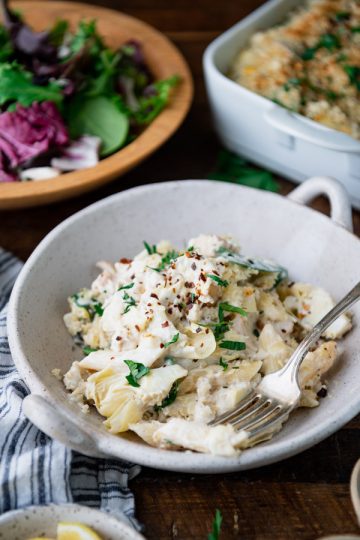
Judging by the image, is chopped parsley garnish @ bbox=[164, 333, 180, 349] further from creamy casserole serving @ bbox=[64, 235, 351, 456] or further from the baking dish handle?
Answer: the baking dish handle

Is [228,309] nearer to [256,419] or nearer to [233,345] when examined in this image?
[233,345]

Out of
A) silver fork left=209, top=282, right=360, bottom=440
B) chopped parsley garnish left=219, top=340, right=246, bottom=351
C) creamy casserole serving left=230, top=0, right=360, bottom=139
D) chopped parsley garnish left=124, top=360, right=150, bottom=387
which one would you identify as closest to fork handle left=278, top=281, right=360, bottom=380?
silver fork left=209, top=282, right=360, bottom=440

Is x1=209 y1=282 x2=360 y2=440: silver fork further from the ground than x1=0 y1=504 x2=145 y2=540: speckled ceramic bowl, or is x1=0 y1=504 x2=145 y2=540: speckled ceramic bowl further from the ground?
x1=209 y1=282 x2=360 y2=440: silver fork

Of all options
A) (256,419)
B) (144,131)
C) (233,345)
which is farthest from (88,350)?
(144,131)

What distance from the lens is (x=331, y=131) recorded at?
2.60 m

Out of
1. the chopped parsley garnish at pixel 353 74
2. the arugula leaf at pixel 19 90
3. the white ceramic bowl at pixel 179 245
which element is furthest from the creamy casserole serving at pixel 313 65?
the arugula leaf at pixel 19 90

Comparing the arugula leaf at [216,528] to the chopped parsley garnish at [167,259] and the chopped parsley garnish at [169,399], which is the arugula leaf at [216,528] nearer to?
the chopped parsley garnish at [169,399]

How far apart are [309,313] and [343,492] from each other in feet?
1.68

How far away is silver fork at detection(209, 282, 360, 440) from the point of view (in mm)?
1898

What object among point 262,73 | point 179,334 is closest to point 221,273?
point 179,334

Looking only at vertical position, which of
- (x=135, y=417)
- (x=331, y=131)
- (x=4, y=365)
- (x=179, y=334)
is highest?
(x=331, y=131)

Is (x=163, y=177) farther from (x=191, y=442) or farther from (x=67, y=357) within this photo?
(x=191, y=442)

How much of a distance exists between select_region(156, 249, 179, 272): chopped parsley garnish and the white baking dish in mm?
667

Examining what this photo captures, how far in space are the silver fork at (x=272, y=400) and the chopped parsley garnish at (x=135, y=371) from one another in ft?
0.69
